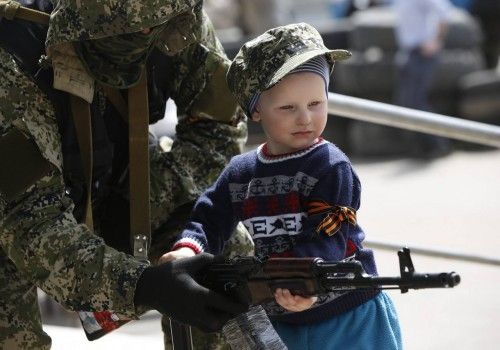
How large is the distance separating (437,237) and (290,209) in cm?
556

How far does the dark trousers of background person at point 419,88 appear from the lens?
471 inches

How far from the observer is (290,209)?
3291 mm

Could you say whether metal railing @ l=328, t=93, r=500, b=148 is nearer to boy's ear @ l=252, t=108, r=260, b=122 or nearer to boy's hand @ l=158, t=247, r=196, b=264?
boy's ear @ l=252, t=108, r=260, b=122

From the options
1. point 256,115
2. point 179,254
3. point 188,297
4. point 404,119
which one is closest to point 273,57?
point 256,115

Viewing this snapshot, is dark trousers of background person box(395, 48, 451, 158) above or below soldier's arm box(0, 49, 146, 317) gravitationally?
below

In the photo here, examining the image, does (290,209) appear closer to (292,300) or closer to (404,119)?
(292,300)

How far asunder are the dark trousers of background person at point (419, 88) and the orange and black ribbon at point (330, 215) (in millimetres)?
8806

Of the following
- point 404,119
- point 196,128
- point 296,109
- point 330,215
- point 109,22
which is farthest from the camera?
point 404,119

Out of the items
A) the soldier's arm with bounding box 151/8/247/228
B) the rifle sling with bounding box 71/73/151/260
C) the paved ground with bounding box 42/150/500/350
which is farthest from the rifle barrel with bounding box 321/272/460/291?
the paved ground with bounding box 42/150/500/350

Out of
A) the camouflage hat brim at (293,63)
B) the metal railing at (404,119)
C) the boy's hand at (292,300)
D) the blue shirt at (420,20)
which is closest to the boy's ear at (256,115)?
the camouflage hat brim at (293,63)

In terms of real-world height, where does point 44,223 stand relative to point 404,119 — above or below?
above

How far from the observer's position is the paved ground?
611 cm

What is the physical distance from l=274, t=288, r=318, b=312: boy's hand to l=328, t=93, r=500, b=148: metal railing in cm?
200

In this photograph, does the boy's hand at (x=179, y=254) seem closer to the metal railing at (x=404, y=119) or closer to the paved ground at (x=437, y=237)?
the metal railing at (x=404, y=119)
